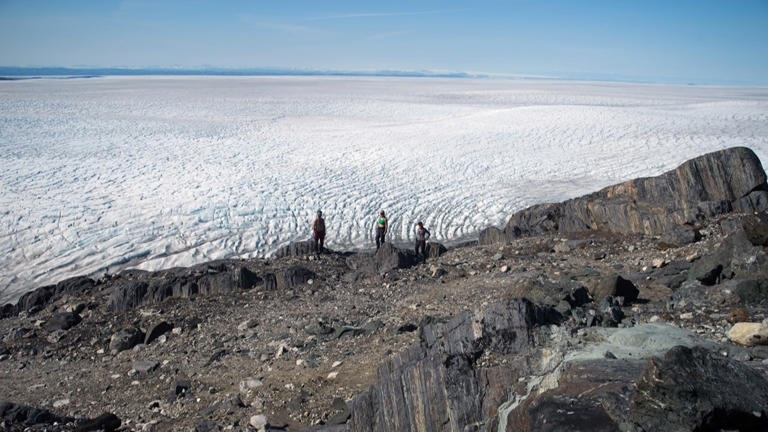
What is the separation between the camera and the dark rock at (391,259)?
1038 cm

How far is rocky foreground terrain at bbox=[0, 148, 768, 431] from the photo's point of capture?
3.65m

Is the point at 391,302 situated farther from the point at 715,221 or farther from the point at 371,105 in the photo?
the point at 371,105

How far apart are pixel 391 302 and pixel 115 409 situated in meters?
4.01

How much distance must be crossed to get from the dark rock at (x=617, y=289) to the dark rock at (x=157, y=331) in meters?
5.91

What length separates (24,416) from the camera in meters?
5.81

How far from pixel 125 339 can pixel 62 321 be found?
59.1 inches

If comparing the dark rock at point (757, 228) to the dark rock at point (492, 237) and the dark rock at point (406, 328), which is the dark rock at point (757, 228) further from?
the dark rock at point (492, 237)

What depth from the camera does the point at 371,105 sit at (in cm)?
4269

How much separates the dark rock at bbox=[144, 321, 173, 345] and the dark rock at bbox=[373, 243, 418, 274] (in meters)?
3.72

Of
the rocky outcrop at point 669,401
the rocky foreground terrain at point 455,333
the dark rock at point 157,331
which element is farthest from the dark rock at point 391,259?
the rocky outcrop at point 669,401

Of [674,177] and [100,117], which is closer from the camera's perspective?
[674,177]

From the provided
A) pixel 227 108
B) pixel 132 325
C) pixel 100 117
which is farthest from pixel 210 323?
pixel 227 108

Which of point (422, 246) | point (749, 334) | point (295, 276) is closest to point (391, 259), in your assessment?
point (422, 246)

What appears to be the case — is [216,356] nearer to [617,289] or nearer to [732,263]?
[617,289]
